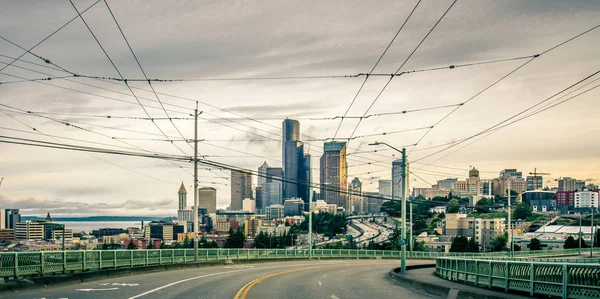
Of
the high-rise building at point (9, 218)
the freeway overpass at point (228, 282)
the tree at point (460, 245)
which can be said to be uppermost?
the freeway overpass at point (228, 282)

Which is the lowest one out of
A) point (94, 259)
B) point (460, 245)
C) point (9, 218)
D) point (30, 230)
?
point (460, 245)

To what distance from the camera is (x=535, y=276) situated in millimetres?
19438

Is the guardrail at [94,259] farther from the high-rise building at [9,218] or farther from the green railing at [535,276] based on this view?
the high-rise building at [9,218]

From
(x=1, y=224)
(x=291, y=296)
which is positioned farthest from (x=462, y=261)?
(x=1, y=224)

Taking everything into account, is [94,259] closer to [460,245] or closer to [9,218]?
[9,218]

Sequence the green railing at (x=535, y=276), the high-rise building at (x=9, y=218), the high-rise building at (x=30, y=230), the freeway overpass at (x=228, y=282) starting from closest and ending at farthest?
the green railing at (x=535, y=276) < the freeway overpass at (x=228, y=282) < the high-rise building at (x=9, y=218) < the high-rise building at (x=30, y=230)

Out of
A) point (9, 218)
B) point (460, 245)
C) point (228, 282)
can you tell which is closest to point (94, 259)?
point (228, 282)

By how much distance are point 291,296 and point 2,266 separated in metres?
11.6

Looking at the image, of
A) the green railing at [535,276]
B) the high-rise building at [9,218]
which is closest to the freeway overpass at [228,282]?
the green railing at [535,276]

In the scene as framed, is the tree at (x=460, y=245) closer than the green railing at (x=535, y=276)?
No

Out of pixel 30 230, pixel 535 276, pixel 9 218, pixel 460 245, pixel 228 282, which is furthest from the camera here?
pixel 460 245

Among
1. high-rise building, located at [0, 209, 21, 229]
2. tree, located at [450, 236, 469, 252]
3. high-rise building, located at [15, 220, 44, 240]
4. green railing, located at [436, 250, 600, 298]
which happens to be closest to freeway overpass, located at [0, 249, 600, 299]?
green railing, located at [436, 250, 600, 298]

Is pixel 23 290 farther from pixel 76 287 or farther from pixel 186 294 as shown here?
pixel 186 294

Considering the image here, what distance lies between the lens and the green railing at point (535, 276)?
16220 mm
